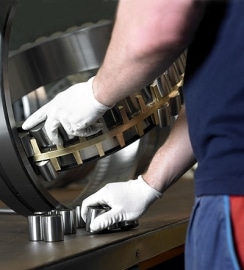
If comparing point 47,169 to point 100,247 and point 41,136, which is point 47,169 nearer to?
point 41,136

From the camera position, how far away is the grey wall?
1.99 m

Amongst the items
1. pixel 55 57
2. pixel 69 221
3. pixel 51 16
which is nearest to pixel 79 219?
pixel 69 221

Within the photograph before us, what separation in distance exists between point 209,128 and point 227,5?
14 centimetres

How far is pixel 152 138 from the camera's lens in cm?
170

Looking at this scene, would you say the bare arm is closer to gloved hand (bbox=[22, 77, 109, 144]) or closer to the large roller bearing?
gloved hand (bbox=[22, 77, 109, 144])

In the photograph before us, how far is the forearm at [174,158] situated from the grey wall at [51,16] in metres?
1.00

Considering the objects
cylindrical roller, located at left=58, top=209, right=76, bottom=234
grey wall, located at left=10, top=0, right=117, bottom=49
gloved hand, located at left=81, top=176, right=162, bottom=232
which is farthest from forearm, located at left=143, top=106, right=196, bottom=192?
grey wall, located at left=10, top=0, right=117, bottom=49

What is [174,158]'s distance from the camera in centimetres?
105

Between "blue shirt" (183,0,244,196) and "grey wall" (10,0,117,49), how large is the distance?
1.23 metres

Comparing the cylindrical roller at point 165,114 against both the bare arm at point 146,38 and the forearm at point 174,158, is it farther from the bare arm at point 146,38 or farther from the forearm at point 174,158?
the bare arm at point 146,38

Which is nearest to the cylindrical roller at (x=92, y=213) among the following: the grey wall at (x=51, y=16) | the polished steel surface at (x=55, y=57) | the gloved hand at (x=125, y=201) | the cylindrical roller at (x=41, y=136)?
the gloved hand at (x=125, y=201)

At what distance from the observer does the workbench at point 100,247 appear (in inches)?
36.4

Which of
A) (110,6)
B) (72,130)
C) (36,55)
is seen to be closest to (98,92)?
(72,130)

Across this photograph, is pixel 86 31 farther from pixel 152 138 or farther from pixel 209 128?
pixel 209 128
